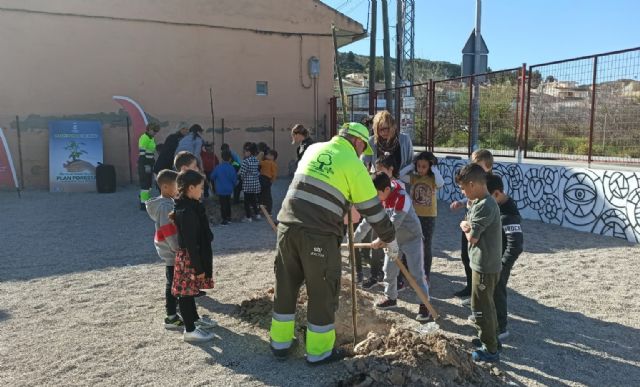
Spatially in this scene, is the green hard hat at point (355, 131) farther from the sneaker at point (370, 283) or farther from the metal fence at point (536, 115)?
the metal fence at point (536, 115)

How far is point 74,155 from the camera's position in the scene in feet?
43.5

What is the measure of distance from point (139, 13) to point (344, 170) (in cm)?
1286

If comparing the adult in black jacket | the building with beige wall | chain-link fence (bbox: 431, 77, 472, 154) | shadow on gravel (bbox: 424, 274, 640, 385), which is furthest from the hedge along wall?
the building with beige wall

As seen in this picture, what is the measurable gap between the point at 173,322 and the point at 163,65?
11.7 m

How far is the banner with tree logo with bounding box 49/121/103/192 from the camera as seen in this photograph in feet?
42.8

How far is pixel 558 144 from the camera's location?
991cm

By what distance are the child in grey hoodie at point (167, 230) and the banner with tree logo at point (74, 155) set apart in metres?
9.95

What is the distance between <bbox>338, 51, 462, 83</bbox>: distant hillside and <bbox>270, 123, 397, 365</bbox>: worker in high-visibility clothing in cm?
3328

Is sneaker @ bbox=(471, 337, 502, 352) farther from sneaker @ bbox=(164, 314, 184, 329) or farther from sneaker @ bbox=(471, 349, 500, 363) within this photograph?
sneaker @ bbox=(164, 314, 184, 329)

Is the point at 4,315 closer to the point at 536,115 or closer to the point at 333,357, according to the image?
the point at 333,357

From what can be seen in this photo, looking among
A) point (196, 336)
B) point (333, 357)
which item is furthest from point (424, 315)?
point (196, 336)

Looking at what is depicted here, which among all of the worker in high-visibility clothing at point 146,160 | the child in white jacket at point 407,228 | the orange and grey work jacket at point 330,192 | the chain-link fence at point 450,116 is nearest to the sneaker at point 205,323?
the orange and grey work jacket at point 330,192

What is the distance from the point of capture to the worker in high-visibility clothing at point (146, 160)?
10125 millimetres

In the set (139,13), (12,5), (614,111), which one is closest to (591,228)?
(614,111)
